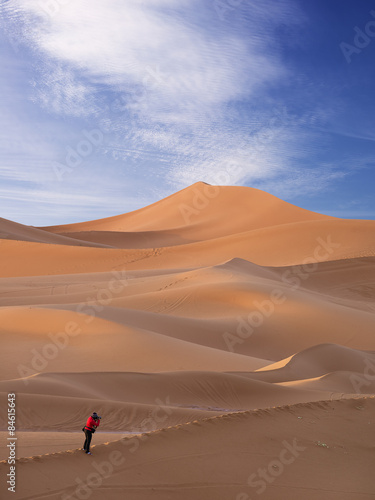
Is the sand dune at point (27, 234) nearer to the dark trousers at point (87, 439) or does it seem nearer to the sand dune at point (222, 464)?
the sand dune at point (222, 464)

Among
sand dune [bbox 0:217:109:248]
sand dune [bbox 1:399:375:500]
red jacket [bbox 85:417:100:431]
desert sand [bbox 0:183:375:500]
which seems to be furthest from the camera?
sand dune [bbox 0:217:109:248]

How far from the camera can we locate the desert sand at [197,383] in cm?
563

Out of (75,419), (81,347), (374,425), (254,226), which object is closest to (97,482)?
(75,419)

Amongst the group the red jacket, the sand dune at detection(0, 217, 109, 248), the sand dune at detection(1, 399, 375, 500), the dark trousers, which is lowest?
the sand dune at detection(1, 399, 375, 500)

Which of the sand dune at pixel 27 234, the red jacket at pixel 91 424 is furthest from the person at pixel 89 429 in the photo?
the sand dune at pixel 27 234

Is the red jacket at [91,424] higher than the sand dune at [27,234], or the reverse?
the sand dune at [27,234]

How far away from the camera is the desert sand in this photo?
5633mm

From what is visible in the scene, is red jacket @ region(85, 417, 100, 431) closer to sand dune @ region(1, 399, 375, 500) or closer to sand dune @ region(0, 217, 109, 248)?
sand dune @ region(1, 399, 375, 500)

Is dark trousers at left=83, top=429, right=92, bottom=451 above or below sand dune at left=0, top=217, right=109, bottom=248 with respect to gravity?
below

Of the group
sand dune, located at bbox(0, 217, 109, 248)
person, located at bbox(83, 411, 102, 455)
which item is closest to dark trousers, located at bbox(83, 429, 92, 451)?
person, located at bbox(83, 411, 102, 455)

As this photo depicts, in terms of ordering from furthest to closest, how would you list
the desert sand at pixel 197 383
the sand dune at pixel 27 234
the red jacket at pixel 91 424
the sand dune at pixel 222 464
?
the sand dune at pixel 27 234
the red jacket at pixel 91 424
the desert sand at pixel 197 383
the sand dune at pixel 222 464

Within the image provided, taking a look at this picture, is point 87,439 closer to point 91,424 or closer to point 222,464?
point 91,424

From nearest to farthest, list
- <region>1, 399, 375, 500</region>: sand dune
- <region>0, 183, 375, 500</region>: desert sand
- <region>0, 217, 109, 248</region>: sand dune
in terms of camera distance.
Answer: <region>1, 399, 375, 500</region>: sand dune, <region>0, 183, 375, 500</region>: desert sand, <region>0, 217, 109, 248</region>: sand dune

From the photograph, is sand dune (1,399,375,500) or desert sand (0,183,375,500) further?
desert sand (0,183,375,500)
